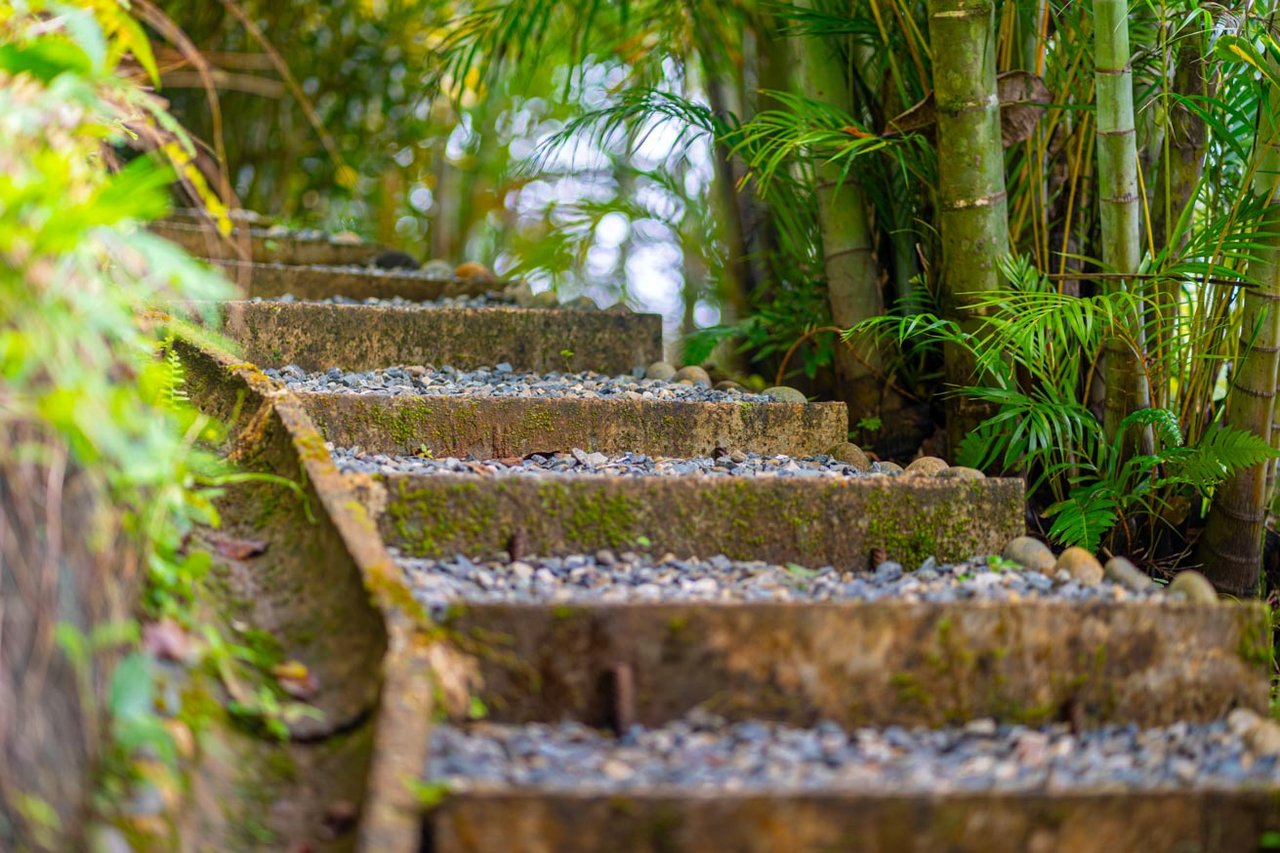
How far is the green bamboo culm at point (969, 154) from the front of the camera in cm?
→ 208

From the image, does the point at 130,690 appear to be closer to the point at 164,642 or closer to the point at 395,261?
the point at 164,642

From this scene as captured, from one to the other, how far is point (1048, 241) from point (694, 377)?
0.78 metres

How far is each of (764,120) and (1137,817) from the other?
4.86ft

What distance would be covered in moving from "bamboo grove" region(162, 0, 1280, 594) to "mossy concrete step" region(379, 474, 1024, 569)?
0.28m

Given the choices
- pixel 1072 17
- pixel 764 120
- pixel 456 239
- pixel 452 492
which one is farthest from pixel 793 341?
pixel 456 239

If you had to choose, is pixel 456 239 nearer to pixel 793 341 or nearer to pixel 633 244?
pixel 633 244

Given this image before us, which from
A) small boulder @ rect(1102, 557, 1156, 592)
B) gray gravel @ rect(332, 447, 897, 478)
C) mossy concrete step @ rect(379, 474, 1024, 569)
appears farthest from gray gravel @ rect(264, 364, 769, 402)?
small boulder @ rect(1102, 557, 1156, 592)

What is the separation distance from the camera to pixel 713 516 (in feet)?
5.45

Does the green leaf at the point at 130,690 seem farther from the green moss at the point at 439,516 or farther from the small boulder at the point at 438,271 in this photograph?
the small boulder at the point at 438,271

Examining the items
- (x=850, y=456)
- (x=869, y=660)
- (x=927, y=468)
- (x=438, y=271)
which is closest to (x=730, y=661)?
(x=869, y=660)

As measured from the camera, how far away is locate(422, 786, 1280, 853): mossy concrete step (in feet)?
3.52

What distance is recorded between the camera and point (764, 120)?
87.3 inches

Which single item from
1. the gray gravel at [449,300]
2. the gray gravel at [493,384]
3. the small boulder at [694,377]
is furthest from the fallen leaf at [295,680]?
the gray gravel at [449,300]

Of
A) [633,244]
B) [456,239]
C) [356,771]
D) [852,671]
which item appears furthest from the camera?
[633,244]
